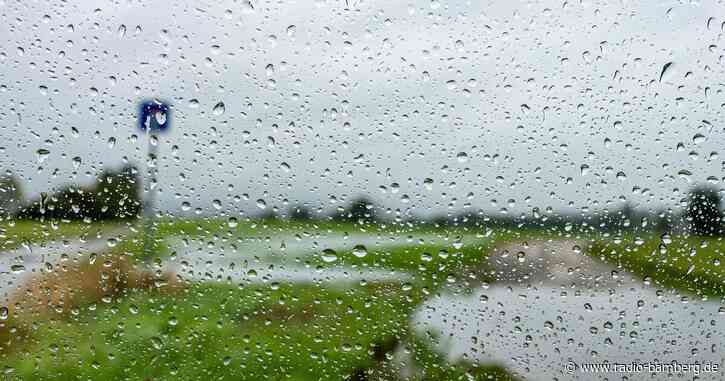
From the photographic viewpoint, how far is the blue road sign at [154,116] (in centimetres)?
96

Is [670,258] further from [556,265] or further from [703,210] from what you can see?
[556,265]

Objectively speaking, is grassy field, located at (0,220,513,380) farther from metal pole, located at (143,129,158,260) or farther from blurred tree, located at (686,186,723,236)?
blurred tree, located at (686,186,723,236)

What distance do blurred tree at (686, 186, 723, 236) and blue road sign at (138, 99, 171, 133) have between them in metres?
1.08

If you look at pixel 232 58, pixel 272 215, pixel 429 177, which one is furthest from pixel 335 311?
pixel 232 58

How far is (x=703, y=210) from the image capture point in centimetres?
94

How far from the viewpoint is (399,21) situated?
95 centimetres

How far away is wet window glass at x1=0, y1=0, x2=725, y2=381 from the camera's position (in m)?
0.93

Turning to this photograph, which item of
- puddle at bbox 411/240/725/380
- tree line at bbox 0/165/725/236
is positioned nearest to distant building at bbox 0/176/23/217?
tree line at bbox 0/165/725/236

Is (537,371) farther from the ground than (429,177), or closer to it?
closer to it

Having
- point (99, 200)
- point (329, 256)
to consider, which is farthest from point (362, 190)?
point (99, 200)

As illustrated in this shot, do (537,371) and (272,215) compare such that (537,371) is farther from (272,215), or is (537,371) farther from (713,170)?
(272,215)

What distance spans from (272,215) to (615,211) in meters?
0.70

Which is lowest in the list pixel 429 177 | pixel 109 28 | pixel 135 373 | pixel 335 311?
pixel 135 373

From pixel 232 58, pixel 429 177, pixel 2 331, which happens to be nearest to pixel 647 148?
pixel 429 177
